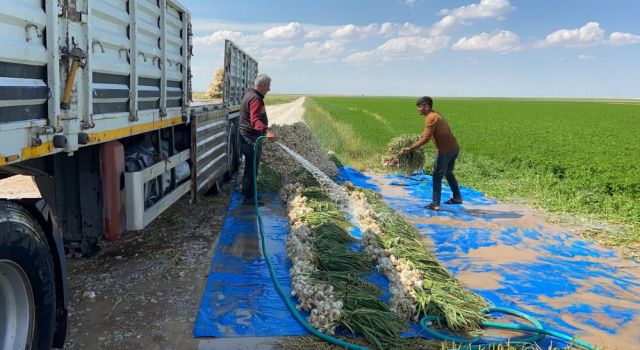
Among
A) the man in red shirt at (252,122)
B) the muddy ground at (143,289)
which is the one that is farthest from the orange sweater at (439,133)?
the muddy ground at (143,289)

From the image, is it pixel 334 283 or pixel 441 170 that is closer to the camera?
pixel 334 283

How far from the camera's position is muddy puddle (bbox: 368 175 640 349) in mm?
4727

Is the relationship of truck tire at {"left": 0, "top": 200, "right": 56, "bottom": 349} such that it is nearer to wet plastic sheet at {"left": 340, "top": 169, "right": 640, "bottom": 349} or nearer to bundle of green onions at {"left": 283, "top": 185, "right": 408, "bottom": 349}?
bundle of green onions at {"left": 283, "top": 185, "right": 408, "bottom": 349}

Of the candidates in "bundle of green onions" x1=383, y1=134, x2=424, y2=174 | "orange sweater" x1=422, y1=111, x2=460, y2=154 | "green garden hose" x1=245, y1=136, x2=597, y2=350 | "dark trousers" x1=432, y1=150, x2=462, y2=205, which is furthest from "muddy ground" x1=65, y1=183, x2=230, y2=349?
"bundle of green onions" x1=383, y1=134, x2=424, y2=174

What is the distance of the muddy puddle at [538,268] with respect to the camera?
4.73 meters

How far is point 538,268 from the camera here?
608 cm

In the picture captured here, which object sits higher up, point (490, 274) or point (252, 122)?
point (252, 122)

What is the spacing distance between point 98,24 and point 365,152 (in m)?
13.0

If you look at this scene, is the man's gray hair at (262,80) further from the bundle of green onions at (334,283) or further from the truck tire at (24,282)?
the truck tire at (24,282)

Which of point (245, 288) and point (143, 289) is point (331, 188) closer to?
point (245, 288)

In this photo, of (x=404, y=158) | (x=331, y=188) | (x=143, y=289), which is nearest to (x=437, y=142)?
(x=404, y=158)

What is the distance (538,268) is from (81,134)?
4.97 meters

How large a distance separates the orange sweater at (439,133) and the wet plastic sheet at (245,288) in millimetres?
3111

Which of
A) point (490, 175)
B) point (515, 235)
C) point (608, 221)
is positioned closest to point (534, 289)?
point (515, 235)
